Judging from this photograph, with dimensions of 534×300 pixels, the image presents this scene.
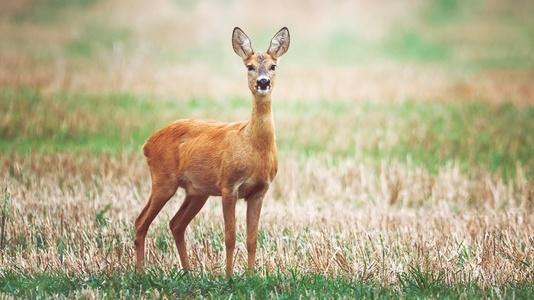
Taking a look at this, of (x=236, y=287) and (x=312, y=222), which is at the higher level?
(x=236, y=287)

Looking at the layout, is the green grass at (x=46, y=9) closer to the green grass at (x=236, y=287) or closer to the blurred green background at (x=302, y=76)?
the blurred green background at (x=302, y=76)

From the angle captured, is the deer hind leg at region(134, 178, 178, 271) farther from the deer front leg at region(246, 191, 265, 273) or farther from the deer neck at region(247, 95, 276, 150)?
the deer neck at region(247, 95, 276, 150)

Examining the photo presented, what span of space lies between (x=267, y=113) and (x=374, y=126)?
11105mm

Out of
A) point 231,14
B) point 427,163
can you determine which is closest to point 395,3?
point 231,14

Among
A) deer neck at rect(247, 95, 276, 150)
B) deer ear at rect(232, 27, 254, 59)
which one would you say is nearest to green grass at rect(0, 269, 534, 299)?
deer neck at rect(247, 95, 276, 150)

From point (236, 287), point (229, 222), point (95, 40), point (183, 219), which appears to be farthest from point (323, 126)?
point (95, 40)

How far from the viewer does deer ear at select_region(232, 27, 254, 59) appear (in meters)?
8.58

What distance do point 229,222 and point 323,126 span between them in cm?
1092

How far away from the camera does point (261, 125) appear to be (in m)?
8.37

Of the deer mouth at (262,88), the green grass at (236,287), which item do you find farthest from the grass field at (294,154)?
the deer mouth at (262,88)

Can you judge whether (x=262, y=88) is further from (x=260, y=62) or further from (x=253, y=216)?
(x=253, y=216)

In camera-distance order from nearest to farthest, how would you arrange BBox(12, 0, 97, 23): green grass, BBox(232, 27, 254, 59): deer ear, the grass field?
BBox(232, 27, 254, 59): deer ear < the grass field < BBox(12, 0, 97, 23): green grass

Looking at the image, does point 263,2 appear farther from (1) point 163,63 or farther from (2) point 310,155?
(2) point 310,155

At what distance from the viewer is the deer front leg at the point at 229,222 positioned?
8.31 m
